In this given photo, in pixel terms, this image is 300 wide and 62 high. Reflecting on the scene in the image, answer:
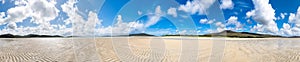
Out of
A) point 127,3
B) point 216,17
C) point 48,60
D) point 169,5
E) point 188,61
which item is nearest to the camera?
point 188,61

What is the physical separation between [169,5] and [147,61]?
644 centimetres

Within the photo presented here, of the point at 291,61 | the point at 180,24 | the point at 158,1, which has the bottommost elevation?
the point at 291,61

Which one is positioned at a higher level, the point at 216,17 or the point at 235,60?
the point at 216,17

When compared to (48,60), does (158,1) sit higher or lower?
higher

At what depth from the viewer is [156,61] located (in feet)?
28.4

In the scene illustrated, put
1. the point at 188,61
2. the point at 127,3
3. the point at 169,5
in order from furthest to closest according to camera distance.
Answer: the point at 169,5 → the point at 127,3 → the point at 188,61

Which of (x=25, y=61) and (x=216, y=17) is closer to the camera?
(x=25, y=61)

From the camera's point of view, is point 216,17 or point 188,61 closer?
point 188,61

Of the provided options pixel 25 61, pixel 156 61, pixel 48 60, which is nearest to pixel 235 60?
pixel 156 61

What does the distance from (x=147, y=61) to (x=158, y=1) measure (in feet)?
22.9

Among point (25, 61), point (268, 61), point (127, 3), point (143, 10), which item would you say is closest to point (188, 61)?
point (268, 61)

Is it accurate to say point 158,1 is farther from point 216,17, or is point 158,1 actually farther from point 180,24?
point 216,17

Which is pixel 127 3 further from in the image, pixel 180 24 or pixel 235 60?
pixel 235 60

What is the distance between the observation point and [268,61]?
29.9 feet
